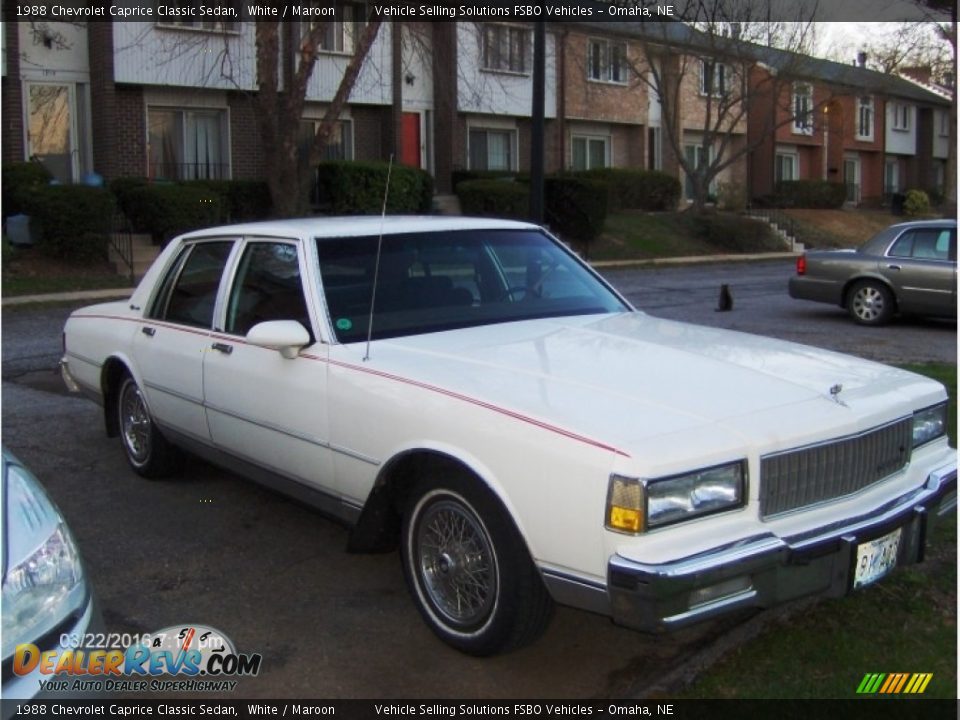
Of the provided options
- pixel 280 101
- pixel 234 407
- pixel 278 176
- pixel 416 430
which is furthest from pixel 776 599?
pixel 280 101

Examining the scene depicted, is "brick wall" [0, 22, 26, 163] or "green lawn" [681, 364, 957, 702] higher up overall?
"brick wall" [0, 22, 26, 163]

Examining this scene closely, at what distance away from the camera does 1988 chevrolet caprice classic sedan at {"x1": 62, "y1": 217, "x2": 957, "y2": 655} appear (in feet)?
11.6

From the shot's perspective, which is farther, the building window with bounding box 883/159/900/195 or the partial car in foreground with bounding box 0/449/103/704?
the building window with bounding box 883/159/900/195

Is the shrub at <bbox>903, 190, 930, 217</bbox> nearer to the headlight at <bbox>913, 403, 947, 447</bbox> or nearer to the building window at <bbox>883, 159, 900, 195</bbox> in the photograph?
the building window at <bbox>883, 159, 900, 195</bbox>

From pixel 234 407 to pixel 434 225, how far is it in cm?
133

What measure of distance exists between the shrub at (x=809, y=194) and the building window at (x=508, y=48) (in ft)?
47.4

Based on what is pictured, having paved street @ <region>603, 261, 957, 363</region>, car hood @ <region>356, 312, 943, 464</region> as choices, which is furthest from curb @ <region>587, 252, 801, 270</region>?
car hood @ <region>356, 312, 943, 464</region>

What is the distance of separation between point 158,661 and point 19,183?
18.2 m

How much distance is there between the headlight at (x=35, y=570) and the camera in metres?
2.94

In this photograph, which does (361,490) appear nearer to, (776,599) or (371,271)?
(371,271)

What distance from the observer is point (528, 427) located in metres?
3.74

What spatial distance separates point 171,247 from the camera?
6402 millimetres

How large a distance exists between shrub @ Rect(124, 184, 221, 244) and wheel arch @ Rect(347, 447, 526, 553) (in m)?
17.3

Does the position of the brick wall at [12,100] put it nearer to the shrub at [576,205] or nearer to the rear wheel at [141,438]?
the shrub at [576,205]
